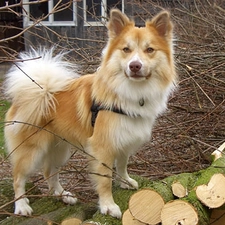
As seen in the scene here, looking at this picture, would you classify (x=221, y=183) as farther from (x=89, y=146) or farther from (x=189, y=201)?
(x=89, y=146)

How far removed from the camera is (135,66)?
317cm

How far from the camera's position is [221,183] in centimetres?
299

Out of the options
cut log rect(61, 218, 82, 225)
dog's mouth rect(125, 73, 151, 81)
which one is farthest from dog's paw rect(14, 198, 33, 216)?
dog's mouth rect(125, 73, 151, 81)

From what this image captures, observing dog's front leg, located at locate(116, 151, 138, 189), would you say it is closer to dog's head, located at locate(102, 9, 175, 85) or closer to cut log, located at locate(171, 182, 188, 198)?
cut log, located at locate(171, 182, 188, 198)

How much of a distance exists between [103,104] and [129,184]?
788 mm

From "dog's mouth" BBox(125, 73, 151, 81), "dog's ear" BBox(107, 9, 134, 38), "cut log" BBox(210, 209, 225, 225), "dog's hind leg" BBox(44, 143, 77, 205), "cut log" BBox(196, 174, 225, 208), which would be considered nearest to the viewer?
"cut log" BBox(196, 174, 225, 208)

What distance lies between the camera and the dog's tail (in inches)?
145

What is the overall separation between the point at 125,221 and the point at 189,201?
501 millimetres

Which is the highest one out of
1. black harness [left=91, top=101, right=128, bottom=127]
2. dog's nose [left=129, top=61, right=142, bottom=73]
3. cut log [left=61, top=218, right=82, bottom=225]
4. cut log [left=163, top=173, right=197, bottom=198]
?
dog's nose [left=129, top=61, right=142, bottom=73]

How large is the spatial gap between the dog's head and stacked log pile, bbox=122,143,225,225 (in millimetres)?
931

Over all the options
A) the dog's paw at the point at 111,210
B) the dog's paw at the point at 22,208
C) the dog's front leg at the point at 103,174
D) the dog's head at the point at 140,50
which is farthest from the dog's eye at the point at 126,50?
Result: the dog's paw at the point at 22,208

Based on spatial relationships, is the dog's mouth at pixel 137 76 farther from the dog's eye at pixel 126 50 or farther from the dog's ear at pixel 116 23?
the dog's ear at pixel 116 23

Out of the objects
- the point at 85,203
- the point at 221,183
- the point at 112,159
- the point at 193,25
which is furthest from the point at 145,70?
the point at 193,25

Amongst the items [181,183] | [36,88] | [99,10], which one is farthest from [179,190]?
[99,10]
